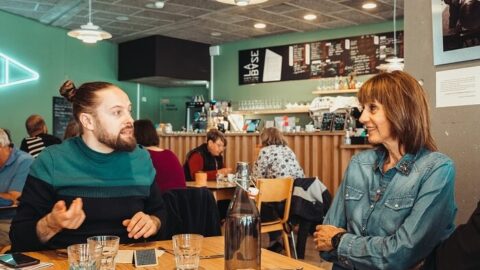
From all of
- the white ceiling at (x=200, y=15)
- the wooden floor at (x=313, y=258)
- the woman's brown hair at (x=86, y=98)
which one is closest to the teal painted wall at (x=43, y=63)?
the white ceiling at (x=200, y=15)

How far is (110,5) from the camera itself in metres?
7.14

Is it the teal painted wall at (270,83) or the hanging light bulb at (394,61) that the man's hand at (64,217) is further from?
the teal painted wall at (270,83)

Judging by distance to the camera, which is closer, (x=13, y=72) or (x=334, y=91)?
(x=13, y=72)

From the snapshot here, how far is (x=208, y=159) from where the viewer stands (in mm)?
5461

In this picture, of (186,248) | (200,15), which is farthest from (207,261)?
(200,15)

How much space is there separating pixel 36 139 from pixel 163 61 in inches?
170

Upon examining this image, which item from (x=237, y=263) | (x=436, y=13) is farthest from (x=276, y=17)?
(x=237, y=263)

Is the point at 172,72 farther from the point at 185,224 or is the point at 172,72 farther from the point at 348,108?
the point at 185,224

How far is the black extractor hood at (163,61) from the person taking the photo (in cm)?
919

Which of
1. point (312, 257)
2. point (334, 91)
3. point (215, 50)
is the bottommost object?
point (312, 257)

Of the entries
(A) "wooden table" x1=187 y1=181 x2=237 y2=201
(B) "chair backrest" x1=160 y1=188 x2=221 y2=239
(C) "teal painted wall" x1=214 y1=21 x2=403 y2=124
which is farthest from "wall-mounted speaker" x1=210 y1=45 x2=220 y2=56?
(B) "chair backrest" x1=160 y1=188 x2=221 y2=239

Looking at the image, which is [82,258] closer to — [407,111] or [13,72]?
[407,111]

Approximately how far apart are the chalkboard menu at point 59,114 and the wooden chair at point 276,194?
5611mm

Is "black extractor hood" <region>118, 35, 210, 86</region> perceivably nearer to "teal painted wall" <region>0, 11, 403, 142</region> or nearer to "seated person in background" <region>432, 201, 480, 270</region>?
"teal painted wall" <region>0, 11, 403, 142</region>
